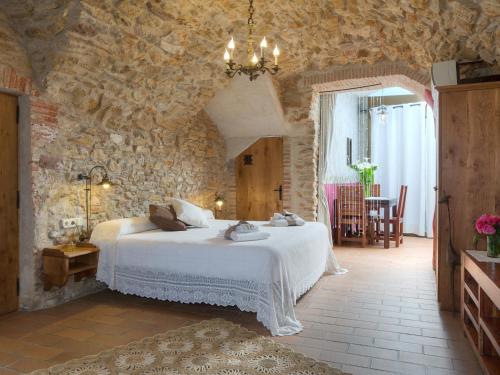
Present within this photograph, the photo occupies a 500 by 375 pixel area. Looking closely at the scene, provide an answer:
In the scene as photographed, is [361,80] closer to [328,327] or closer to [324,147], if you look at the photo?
[324,147]

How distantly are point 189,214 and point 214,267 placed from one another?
1.36 meters

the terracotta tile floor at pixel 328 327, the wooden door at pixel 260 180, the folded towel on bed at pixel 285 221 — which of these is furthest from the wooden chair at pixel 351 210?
the folded towel on bed at pixel 285 221

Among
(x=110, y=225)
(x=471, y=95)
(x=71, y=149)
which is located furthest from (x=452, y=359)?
(x=71, y=149)

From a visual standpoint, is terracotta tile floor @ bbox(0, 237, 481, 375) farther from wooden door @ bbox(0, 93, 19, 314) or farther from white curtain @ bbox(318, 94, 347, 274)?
white curtain @ bbox(318, 94, 347, 274)

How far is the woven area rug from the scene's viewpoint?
2.43 meters

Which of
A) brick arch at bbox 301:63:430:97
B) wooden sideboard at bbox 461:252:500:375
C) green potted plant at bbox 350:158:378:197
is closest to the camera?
wooden sideboard at bbox 461:252:500:375

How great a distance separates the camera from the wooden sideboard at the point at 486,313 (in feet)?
7.10

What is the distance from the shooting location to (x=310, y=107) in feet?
20.0

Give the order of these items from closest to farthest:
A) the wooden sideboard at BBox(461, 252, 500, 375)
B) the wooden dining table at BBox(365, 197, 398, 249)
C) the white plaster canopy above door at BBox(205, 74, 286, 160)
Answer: the wooden sideboard at BBox(461, 252, 500, 375) < the white plaster canopy above door at BBox(205, 74, 286, 160) < the wooden dining table at BBox(365, 197, 398, 249)

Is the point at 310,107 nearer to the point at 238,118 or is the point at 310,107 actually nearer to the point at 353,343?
the point at 238,118

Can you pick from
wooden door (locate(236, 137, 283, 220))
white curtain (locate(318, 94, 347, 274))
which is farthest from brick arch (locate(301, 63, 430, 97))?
wooden door (locate(236, 137, 283, 220))

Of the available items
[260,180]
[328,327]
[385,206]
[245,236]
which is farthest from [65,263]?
[385,206]

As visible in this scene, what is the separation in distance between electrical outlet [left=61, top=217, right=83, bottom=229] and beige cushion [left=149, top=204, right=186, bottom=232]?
2.45 ft

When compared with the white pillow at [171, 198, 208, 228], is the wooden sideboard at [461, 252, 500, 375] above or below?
below
